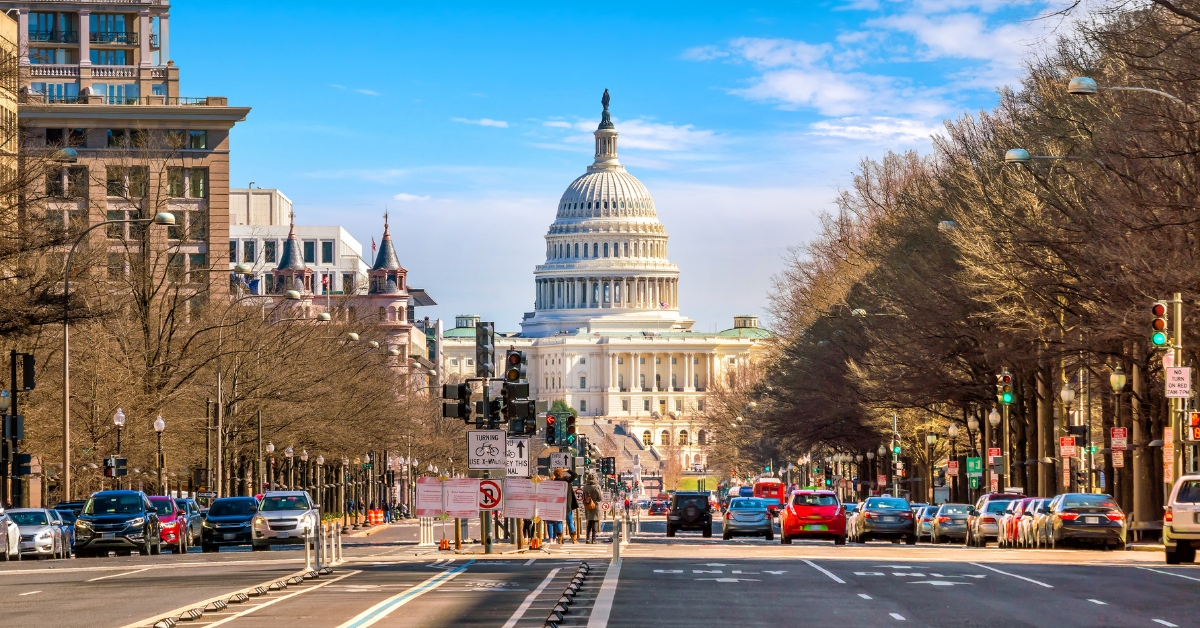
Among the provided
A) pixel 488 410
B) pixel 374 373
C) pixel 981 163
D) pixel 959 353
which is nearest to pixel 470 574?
pixel 488 410

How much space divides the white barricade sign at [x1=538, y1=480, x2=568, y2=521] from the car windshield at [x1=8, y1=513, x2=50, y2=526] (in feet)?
35.9

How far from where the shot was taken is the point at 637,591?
25.6 m

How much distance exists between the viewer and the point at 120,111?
340ft

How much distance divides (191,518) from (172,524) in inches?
132

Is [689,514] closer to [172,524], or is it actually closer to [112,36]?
[172,524]

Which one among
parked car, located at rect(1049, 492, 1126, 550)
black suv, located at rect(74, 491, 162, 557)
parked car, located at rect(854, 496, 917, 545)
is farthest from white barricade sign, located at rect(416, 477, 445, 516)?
parked car, located at rect(854, 496, 917, 545)

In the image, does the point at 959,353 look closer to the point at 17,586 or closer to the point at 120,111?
the point at 17,586

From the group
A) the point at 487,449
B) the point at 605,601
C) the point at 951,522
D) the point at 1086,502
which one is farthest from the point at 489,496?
the point at 951,522

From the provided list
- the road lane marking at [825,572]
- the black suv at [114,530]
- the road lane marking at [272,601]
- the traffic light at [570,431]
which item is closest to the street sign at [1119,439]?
the road lane marking at [825,572]

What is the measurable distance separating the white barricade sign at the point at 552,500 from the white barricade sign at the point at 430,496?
2.84m

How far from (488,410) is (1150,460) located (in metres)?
18.2

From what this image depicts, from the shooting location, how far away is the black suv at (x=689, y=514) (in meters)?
62.4

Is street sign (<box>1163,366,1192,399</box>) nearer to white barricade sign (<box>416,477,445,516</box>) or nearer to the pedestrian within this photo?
white barricade sign (<box>416,477,445,516</box>)

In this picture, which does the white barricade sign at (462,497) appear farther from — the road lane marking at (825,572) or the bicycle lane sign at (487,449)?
the road lane marking at (825,572)
